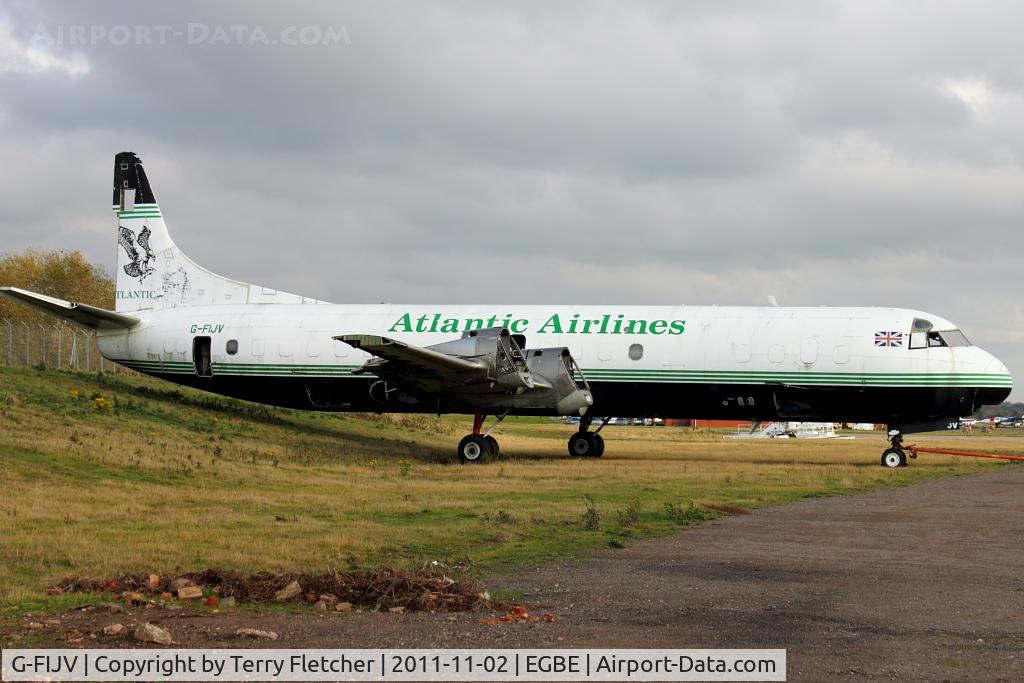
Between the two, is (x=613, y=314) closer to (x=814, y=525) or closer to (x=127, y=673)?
(x=814, y=525)

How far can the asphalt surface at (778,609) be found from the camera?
712cm

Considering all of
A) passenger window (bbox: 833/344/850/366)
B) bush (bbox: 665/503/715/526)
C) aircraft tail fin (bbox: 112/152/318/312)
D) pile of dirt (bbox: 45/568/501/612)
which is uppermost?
aircraft tail fin (bbox: 112/152/318/312)

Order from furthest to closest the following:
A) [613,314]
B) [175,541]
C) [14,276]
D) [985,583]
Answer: [14,276]
[613,314]
[175,541]
[985,583]

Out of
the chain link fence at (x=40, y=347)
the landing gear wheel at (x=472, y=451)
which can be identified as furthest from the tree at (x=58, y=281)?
the landing gear wheel at (x=472, y=451)

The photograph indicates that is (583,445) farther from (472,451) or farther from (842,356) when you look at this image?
(842,356)

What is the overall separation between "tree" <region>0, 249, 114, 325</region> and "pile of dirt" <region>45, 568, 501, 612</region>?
6971cm

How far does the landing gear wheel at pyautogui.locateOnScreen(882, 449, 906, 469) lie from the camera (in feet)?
86.5

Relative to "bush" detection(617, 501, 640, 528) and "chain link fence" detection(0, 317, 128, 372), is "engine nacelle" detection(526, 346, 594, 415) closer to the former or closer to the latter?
"bush" detection(617, 501, 640, 528)

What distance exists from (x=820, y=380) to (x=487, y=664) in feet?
66.4

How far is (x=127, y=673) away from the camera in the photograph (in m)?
6.45

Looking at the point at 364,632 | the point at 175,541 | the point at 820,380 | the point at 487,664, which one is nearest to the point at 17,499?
the point at 175,541

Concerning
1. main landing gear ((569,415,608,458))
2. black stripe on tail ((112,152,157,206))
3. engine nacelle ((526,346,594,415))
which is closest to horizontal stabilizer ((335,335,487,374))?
engine nacelle ((526,346,594,415))
